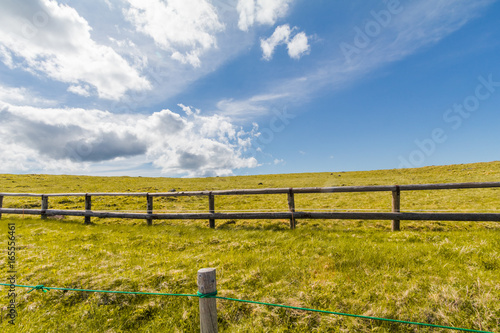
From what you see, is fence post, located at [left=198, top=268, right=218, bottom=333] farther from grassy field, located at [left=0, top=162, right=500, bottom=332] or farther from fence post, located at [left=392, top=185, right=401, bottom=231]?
fence post, located at [left=392, top=185, right=401, bottom=231]

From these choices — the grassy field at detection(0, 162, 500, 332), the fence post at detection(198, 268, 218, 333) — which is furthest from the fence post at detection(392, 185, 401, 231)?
the fence post at detection(198, 268, 218, 333)

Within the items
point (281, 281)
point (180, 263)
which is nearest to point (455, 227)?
point (281, 281)

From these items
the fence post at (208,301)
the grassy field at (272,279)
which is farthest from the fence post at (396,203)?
the fence post at (208,301)

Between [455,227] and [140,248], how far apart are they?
39.7ft

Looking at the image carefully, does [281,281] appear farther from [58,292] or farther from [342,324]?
[58,292]

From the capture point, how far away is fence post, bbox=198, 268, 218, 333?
9.15ft

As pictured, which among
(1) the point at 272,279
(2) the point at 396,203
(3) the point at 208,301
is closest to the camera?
(3) the point at 208,301

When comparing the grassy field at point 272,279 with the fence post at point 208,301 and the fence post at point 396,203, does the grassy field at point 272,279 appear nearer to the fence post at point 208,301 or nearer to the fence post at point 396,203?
the fence post at point 396,203

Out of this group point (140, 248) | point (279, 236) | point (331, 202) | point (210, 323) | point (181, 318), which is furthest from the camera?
point (331, 202)

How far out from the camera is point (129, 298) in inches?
190

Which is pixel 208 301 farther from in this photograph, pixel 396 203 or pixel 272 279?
pixel 396 203

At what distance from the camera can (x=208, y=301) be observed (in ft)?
9.39

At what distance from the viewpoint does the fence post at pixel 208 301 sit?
279cm

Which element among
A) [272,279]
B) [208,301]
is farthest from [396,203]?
[208,301]
